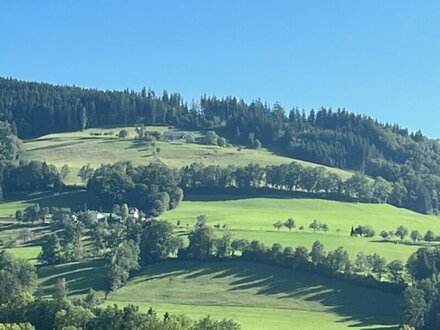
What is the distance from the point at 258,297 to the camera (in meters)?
100

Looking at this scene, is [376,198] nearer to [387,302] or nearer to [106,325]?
[387,302]

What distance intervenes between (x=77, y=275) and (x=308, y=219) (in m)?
60.6

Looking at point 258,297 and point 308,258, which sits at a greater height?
point 308,258

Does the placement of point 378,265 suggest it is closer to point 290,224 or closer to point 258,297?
point 258,297

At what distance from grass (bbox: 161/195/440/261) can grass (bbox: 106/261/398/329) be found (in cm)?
1714

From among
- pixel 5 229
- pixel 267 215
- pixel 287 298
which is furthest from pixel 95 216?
pixel 287 298

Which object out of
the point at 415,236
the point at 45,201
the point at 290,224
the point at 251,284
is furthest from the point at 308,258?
the point at 45,201

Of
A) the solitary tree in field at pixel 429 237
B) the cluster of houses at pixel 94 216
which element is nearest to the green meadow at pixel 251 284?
the cluster of houses at pixel 94 216

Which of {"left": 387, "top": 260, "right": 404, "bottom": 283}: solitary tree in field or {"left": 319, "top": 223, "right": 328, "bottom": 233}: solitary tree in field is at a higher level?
{"left": 319, "top": 223, "right": 328, "bottom": 233}: solitary tree in field

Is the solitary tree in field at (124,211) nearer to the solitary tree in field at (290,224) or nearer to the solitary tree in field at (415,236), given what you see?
the solitary tree in field at (290,224)

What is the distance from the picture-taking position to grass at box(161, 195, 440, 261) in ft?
422

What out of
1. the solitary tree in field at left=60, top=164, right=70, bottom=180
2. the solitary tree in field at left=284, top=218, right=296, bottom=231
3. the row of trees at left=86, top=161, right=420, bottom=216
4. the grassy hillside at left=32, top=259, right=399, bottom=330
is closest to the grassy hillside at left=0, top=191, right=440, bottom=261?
the solitary tree in field at left=284, top=218, right=296, bottom=231

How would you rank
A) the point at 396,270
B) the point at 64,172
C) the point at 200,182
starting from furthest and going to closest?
the point at 64,172
the point at 200,182
the point at 396,270

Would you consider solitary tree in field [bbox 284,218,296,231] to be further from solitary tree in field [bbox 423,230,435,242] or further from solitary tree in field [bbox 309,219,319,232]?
solitary tree in field [bbox 423,230,435,242]
